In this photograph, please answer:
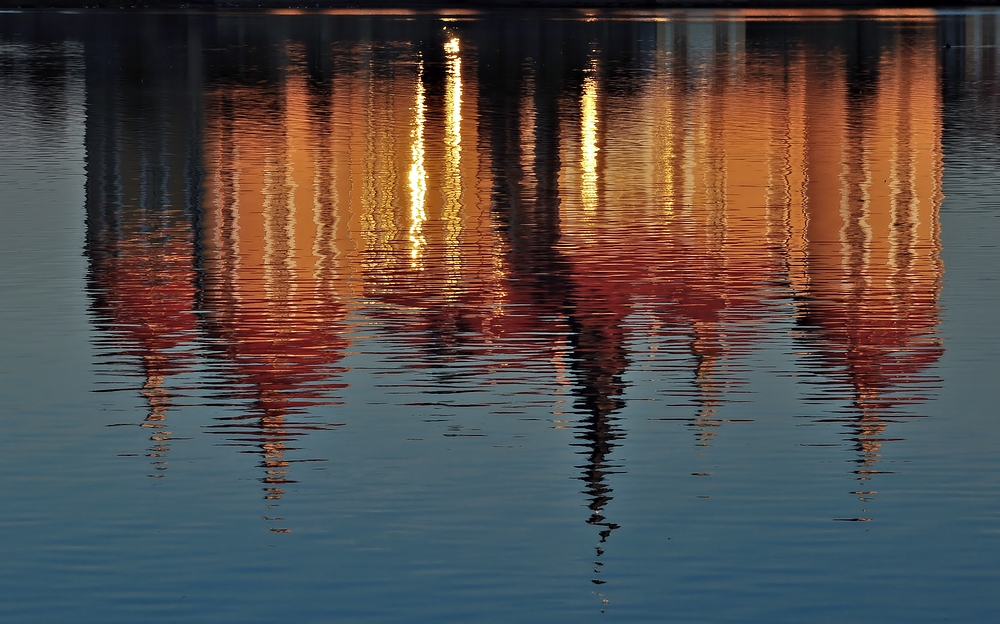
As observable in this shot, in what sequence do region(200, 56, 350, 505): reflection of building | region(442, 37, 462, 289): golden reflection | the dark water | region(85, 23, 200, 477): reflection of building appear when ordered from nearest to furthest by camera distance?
the dark water < region(200, 56, 350, 505): reflection of building < region(85, 23, 200, 477): reflection of building < region(442, 37, 462, 289): golden reflection

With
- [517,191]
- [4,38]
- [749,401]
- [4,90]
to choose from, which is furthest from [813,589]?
[4,38]

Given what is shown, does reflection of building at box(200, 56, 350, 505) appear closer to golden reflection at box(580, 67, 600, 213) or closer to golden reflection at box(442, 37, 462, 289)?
golden reflection at box(442, 37, 462, 289)

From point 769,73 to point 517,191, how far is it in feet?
111

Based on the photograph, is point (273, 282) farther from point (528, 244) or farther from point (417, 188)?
point (417, 188)

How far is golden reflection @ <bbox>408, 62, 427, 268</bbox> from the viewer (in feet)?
63.5

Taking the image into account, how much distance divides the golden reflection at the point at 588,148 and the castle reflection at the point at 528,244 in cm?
12

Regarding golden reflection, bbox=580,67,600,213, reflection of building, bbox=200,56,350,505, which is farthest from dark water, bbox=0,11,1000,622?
golden reflection, bbox=580,67,600,213

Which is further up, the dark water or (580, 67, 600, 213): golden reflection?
(580, 67, 600, 213): golden reflection

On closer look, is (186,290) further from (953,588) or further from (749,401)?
(953,588)

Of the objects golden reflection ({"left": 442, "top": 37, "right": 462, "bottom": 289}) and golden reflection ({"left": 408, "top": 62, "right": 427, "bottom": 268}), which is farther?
golden reflection ({"left": 408, "top": 62, "right": 427, "bottom": 268})

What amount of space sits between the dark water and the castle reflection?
0.23 feet

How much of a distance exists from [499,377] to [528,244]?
6.15m

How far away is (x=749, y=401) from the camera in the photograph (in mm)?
12570

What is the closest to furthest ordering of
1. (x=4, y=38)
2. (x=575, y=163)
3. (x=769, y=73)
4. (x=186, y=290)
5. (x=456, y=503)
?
(x=456, y=503)
(x=186, y=290)
(x=575, y=163)
(x=769, y=73)
(x=4, y=38)
